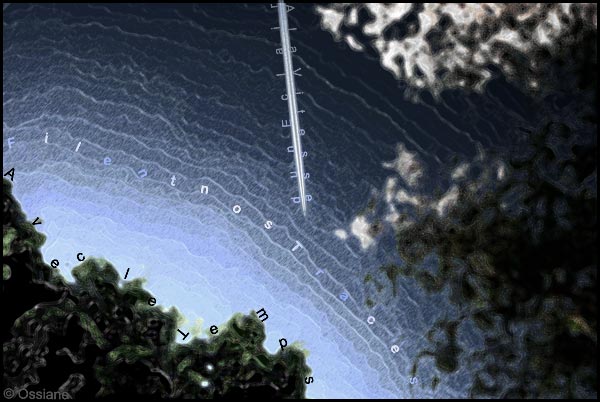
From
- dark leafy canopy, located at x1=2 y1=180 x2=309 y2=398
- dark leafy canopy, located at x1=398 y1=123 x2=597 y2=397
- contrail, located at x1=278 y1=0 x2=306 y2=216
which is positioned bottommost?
dark leafy canopy, located at x1=2 y1=180 x2=309 y2=398

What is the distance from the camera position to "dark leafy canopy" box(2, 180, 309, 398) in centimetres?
122

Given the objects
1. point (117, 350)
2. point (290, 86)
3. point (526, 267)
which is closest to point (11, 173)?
point (117, 350)

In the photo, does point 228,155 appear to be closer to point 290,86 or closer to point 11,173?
point 290,86

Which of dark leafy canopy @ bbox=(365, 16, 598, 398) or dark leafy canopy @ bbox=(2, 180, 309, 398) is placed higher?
dark leafy canopy @ bbox=(365, 16, 598, 398)

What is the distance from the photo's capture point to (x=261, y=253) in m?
1.26

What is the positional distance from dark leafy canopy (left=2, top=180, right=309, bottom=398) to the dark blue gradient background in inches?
1.5

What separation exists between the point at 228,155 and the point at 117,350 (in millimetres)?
411

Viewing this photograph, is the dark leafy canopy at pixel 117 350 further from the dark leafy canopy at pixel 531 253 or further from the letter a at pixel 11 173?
the dark leafy canopy at pixel 531 253

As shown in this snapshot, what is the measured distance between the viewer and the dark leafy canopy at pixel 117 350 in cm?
122

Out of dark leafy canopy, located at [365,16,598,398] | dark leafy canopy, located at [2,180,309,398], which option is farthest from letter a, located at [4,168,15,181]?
dark leafy canopy, located at [365,16,598,398]

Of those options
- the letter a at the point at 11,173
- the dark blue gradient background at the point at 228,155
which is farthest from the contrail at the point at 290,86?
the letter a at the point at 11,173

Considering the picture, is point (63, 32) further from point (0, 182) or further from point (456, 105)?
point (456, 105)

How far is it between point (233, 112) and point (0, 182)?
0.45 meters

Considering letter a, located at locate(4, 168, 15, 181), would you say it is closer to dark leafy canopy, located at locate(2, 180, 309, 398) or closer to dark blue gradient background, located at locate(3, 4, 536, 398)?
dark blue gradient background, located at locate(3, 4, 536, 398)
